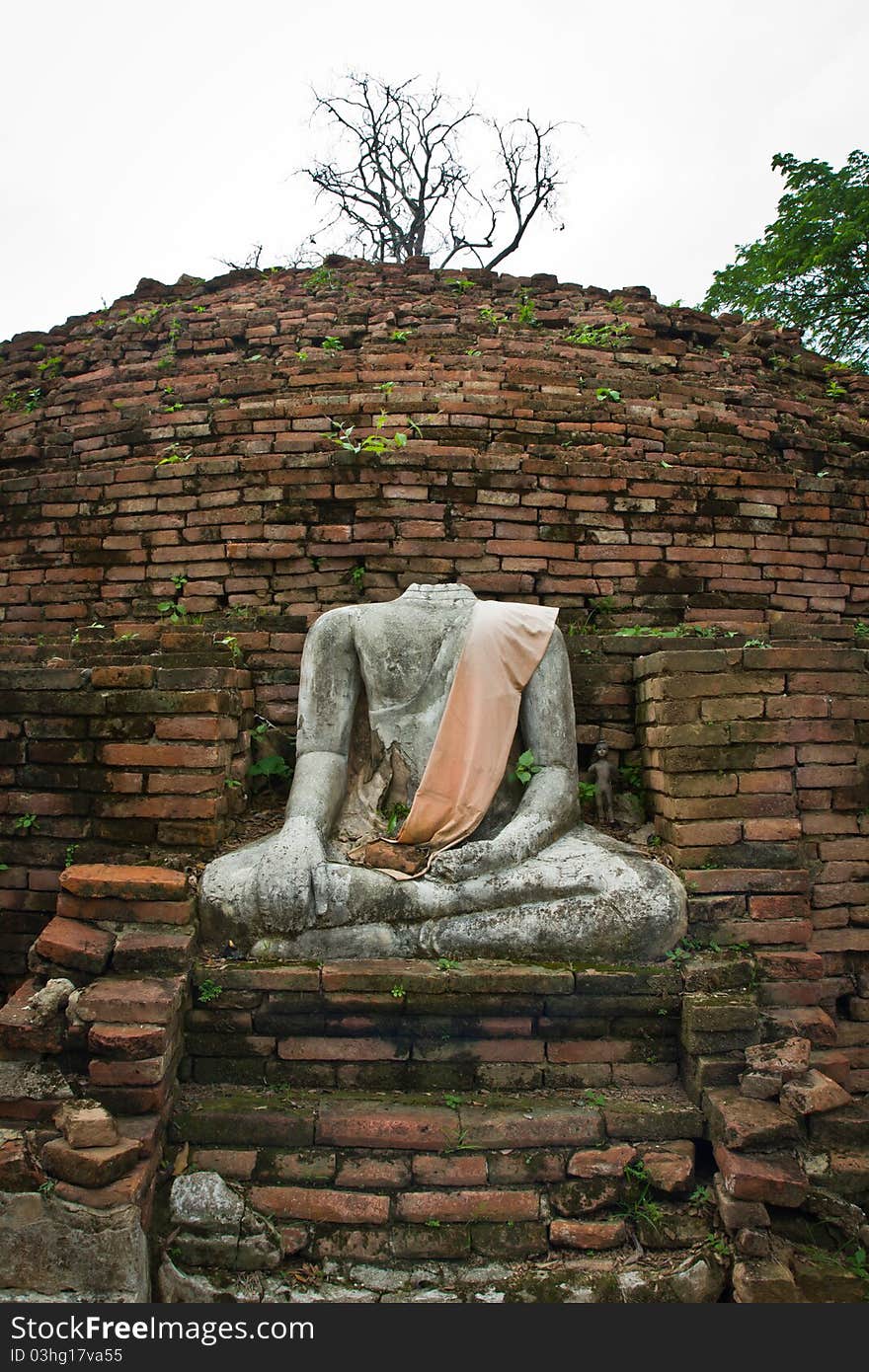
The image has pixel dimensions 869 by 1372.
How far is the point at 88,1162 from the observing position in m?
2.46

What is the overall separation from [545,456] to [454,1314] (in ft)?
13.2

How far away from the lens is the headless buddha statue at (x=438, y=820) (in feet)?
10.3

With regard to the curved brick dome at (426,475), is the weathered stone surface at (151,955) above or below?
below

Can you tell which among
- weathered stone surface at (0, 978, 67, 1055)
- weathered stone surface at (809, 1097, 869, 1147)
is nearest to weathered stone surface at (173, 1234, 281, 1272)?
weathered stone surface at (0, 978, 67, 1055)

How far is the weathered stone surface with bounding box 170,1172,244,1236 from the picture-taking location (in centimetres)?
261

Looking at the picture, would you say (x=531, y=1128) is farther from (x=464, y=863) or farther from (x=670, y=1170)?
(x=464, y=863)

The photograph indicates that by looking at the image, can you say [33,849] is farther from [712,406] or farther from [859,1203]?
[712,406]

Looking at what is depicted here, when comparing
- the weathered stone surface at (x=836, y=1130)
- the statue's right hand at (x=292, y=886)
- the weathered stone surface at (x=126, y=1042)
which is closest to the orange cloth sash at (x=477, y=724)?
the statue's right hand at (x=292, y=886)

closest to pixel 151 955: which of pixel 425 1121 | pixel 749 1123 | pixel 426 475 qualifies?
pixel 425 1121

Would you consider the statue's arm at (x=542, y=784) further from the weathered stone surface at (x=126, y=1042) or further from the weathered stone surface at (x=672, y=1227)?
the weathered stone surface at (x=672, y=1227)

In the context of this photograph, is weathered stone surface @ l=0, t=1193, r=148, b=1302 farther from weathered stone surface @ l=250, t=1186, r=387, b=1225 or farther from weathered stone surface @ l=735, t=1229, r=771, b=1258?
weathered stone surface @ l=735, t=1229, r=771, b=1258

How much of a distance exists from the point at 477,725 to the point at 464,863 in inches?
23.3

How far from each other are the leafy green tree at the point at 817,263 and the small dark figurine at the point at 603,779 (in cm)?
996

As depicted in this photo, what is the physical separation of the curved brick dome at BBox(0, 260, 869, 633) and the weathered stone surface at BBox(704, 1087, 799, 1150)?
2573 millimetres
